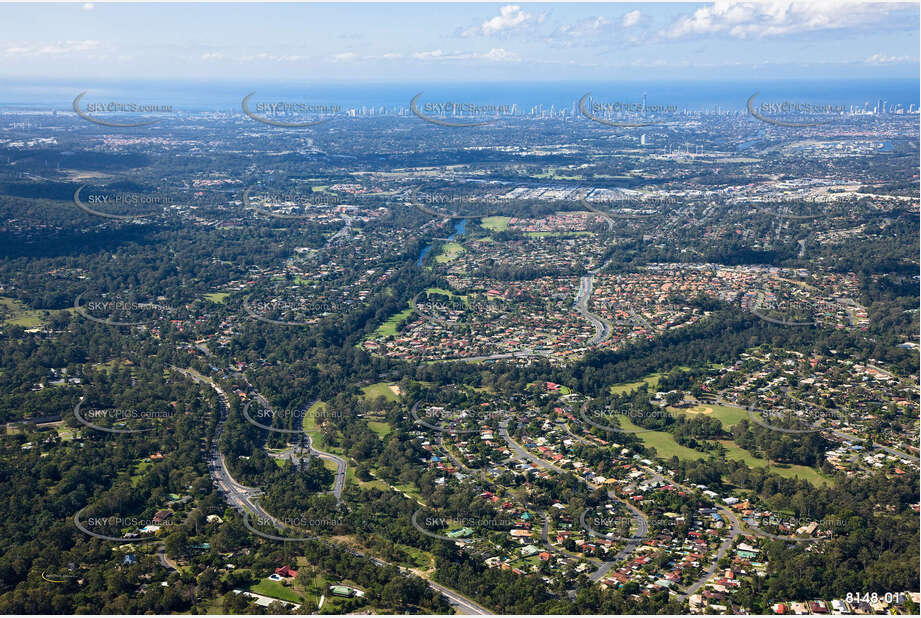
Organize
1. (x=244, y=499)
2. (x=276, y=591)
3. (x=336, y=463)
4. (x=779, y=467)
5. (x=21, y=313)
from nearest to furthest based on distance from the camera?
(x=276, y=591)
(x=244, y=499)
(x=779, y=467)
(x=336, y=463)
(x=21, y=313)

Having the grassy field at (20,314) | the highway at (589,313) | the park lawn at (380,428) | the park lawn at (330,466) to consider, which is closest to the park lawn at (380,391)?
the park lawn at (380,428)

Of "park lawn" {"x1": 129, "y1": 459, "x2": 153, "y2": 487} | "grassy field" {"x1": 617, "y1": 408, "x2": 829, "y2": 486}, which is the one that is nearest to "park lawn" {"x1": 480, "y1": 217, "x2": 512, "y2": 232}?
"grassy field" {"x1": 617, "y1": 408, "x2": 829, "y2": 486}

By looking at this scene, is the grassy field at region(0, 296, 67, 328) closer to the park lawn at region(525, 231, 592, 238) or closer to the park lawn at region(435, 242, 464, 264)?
the park lawn at region(435, 242, 464, 264)

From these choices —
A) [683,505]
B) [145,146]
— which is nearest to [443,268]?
[683,505]

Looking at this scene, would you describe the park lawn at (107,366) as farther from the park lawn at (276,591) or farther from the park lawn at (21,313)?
the park lawn at (276,591)

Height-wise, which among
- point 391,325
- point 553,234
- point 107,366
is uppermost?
point 553,234

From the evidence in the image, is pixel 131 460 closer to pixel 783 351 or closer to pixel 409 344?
pixel 409 344

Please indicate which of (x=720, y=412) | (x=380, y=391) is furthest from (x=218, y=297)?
(x=720, y=412)

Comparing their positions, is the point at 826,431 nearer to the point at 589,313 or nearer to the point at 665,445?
the point at 665,445
